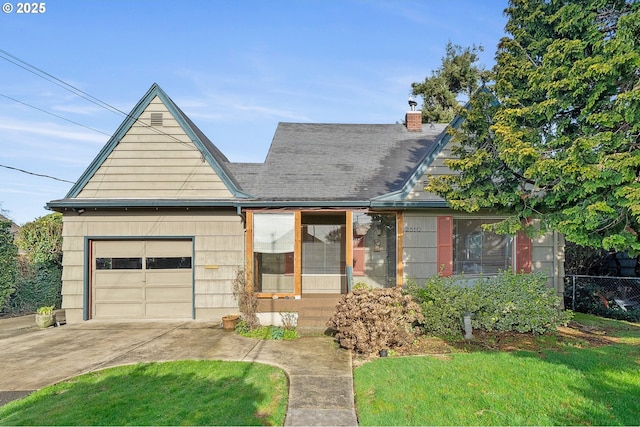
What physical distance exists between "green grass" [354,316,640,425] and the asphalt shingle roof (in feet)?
16.7

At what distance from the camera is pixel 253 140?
57.4 ft

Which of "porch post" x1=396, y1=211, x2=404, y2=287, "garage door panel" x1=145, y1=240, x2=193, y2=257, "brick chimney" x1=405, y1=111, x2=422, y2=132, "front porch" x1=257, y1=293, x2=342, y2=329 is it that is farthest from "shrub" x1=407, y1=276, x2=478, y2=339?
"brick chimney" x1=405, y1=111, x2=422, y2=132

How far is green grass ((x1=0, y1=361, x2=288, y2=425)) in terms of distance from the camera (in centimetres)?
417

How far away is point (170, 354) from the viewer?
21.6ft

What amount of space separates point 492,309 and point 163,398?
643 cm

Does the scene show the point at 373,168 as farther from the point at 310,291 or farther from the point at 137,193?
the point at 137,193

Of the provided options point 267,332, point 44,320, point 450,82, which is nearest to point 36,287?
point 44,320

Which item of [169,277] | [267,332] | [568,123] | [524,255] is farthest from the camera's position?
[169,277]

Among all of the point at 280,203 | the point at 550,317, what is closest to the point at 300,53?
the point at 280,203

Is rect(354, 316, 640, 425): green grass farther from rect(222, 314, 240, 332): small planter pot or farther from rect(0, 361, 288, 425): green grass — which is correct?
rect(222, 314, 240, 332): small planter pot

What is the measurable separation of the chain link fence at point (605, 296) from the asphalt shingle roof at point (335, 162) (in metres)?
6.63

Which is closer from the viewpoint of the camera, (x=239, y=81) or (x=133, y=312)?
(x=133, y=312)

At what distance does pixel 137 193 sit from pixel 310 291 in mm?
6193

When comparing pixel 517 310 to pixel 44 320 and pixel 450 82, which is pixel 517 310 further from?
pixel 450 82
